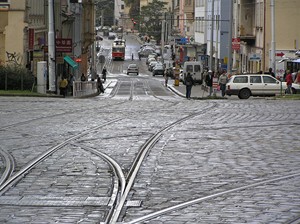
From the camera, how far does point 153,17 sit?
17775 centimetres

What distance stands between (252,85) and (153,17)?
133338mm

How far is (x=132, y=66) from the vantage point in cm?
11156

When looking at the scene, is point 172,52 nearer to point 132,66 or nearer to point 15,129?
point 132,66

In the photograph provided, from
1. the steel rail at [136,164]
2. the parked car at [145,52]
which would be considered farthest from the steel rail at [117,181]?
the parked car at [145,52]

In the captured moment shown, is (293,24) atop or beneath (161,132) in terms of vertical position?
atop

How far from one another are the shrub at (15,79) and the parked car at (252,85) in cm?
1040

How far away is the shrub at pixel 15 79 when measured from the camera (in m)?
43.6

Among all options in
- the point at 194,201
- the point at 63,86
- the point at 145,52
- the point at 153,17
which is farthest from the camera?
the point at 153,17

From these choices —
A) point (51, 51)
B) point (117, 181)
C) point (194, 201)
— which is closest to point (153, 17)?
point (51, 51)

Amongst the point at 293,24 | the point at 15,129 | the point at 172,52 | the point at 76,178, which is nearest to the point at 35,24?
the point at 293,24

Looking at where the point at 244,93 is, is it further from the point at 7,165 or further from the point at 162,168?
the point at 7,165

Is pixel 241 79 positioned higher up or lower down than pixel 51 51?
lower down

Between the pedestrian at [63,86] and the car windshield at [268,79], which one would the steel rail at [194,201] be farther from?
the pedestrian at [63,86]

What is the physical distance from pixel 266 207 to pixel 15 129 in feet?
37.7
